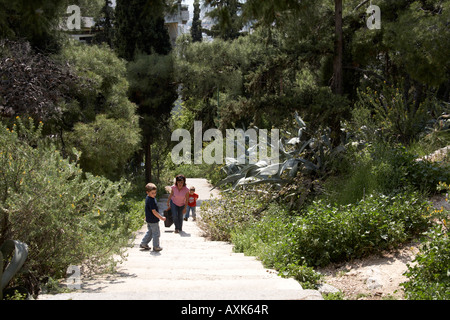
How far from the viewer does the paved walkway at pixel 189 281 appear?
3.55m

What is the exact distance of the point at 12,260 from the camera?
3865mm

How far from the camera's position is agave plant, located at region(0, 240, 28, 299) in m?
3.74

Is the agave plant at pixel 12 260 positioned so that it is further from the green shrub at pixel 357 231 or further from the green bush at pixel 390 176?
the green bush at pixel 390 176

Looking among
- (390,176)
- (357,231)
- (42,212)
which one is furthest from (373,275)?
(42,212)

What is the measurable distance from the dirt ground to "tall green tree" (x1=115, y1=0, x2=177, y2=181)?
43.7 feet

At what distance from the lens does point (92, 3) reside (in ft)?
42.0

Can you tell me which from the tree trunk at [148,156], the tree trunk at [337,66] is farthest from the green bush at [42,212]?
the tree trunk at [148,156]

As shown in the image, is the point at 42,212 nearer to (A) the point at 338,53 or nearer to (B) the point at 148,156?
(A) the point at 338,53

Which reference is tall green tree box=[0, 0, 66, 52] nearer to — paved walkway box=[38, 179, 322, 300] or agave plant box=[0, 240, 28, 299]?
agave plant box=[0, 240, 28, 299]

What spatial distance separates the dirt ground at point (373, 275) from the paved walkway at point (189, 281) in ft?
2.27

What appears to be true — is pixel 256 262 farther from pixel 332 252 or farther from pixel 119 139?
pixel 119 139

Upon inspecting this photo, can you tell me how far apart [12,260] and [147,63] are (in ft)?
47.5

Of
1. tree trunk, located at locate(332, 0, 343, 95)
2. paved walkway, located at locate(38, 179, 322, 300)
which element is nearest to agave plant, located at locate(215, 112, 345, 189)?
paved walkway, located at locate(38, 179, 322, 300)
